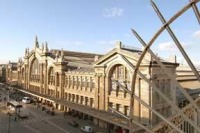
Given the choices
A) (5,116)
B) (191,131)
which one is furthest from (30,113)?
(191,131)

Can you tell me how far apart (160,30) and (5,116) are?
63980 millimetres

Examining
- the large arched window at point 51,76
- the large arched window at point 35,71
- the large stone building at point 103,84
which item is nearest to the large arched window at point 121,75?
the large stone building at point 103,84

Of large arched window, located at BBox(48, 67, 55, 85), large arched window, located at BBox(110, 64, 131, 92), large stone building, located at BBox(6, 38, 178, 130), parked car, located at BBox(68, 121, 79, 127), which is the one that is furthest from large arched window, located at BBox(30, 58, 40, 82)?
large arched window, located at BBox(110, 64, 131, 92)

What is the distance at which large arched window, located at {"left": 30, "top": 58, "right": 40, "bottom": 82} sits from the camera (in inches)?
3393

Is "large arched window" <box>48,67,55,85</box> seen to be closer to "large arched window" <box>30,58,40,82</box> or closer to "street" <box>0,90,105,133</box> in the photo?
"street" <box>0,90,105,133</box>

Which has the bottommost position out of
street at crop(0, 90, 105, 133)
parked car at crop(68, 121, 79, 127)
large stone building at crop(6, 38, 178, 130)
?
street at crop(0, 90, 105, 133)

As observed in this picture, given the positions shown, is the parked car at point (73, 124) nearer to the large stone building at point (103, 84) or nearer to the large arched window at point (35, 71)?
the large stone building at point (103, 84)

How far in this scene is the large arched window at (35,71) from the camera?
86.2 metres

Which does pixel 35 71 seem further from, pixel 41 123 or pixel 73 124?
pixel 73 124

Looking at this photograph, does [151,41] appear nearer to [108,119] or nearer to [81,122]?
[108,119]

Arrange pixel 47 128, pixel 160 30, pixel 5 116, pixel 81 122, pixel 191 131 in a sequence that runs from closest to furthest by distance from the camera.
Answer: pixel 160 30 → pixel 191 131 → pixel 47 128 → pixel 81 122 → pixel 5 116

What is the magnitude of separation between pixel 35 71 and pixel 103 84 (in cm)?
4440

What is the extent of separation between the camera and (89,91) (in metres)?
57.3

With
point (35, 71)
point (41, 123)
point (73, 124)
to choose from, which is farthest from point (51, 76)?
point (73, 124)
